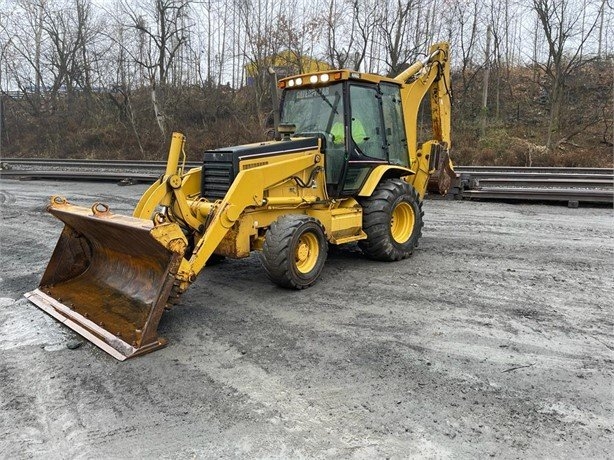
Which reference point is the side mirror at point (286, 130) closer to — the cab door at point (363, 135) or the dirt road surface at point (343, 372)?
the cab door at point (363, 135)

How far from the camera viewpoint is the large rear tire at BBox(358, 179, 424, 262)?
634 centimetres

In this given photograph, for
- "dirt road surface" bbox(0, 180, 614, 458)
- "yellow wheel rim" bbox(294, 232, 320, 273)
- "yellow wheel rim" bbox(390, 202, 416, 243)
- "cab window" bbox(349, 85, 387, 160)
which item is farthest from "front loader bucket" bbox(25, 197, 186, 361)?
"yellow wheel rim" bbox(390, 202, 416, 243)

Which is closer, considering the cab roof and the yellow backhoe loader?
the yellow backhoe loader

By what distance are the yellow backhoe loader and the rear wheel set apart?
13 mm

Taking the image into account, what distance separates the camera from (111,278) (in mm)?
5008

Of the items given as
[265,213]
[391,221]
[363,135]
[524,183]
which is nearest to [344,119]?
[363,135]

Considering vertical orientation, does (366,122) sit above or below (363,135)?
above

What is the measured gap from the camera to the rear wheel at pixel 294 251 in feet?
16.6

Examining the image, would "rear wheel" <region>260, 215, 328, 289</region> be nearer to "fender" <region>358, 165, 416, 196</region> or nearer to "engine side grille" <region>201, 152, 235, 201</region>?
"engine side grille" <region>201, 152, 235, 201</region>

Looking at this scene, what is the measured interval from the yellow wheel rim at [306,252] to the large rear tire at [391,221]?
1078 mm

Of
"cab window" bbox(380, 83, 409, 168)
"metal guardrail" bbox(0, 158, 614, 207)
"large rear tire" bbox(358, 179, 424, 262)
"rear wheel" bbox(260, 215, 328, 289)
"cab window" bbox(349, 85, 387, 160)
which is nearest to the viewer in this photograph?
"rear wheel" bbox(260, 215, 328, 289)

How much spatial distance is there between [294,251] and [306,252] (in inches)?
Answer: 13.5

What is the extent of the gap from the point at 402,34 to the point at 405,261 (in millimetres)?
18677

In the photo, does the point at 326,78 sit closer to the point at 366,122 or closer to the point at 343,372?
the point at 366,122
